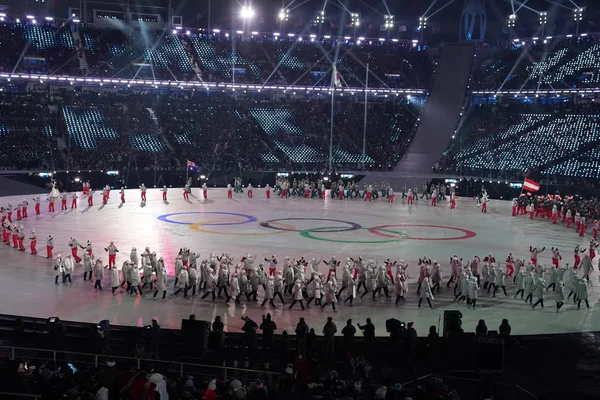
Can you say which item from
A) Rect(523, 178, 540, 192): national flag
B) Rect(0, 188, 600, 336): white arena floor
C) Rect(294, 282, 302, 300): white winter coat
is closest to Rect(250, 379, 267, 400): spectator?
Rect(0, 188, 600, 336): white arena floor

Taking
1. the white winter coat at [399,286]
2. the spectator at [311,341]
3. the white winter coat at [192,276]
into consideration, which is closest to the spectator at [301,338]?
the spectator at [311,341]

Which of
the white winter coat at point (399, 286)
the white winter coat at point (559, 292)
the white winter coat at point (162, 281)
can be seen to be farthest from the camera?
the white winter coat at point (399, 286)

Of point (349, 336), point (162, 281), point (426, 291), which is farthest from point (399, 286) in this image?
point (162, 281)

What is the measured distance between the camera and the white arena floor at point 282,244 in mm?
20922

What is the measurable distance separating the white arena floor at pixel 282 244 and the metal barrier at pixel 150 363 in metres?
3.84

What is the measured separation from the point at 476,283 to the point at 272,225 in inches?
694

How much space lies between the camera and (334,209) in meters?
46.5

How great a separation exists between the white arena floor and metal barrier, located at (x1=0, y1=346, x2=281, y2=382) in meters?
3.84

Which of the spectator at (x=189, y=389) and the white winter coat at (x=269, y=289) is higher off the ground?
the spectator at (x=189, y=389)

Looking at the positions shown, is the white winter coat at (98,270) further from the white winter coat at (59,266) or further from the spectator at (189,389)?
the spectator at (189,389)

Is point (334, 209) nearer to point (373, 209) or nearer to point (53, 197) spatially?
point (373, 209)

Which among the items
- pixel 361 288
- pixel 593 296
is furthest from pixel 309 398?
pixel 593 296

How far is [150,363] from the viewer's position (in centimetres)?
1435

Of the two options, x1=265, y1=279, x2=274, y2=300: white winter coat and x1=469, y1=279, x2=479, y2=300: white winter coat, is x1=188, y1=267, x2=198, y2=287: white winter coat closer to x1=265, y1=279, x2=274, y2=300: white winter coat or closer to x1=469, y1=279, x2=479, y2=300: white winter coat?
x1=265, y1=279, x2=274, y2=300: white winter coat
